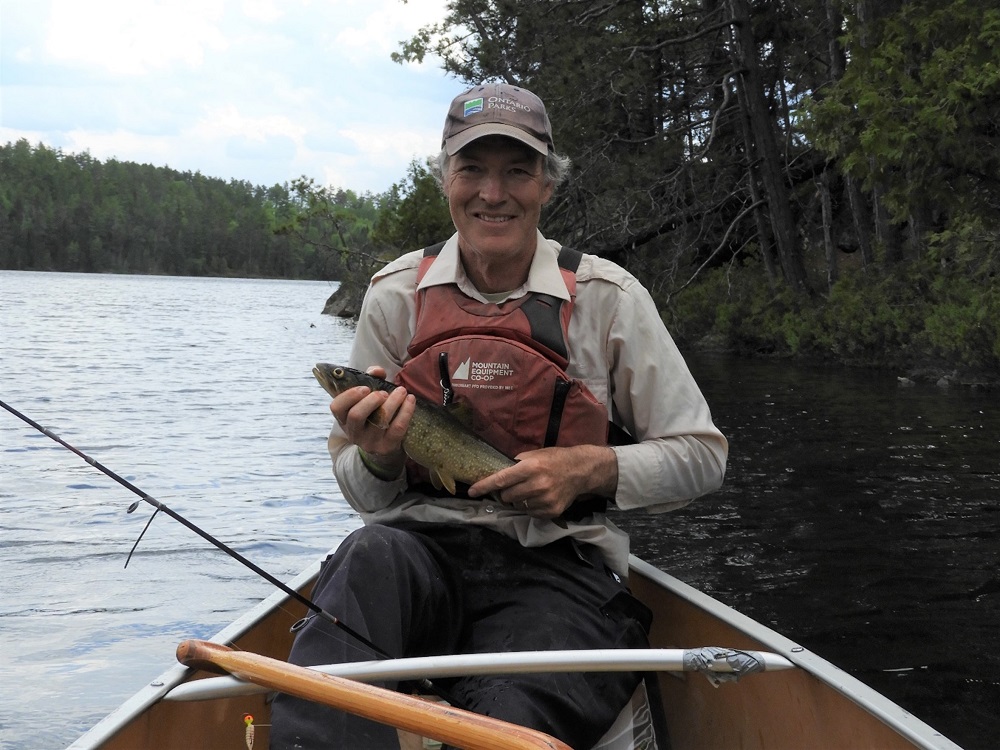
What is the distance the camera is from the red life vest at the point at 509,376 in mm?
3070

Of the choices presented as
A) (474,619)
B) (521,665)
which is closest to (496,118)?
(474,619)

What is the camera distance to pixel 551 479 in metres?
2.92

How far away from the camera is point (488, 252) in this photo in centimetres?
321

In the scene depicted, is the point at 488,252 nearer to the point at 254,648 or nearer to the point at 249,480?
the point at 254,648

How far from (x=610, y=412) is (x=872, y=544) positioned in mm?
5131

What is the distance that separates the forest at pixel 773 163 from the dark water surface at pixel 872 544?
324cm

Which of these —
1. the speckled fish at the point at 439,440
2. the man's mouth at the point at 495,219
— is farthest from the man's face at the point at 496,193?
the speckled fish at the point at 439,440

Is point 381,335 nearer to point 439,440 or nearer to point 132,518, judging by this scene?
point 439,440

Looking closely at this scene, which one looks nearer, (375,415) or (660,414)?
(375,415)

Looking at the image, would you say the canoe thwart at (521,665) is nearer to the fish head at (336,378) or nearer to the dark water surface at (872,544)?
the fish head at (336,378)

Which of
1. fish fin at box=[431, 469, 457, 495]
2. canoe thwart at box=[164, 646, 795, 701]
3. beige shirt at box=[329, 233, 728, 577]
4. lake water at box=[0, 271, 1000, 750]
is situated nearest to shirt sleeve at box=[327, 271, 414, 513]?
beige shirt at box=[329, 233, 728, 577]

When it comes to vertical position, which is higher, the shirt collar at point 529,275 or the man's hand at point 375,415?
the shirt collar at point 529,275

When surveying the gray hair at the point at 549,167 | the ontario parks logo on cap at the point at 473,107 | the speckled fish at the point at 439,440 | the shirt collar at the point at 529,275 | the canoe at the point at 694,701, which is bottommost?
the canoe at the point at 694,701

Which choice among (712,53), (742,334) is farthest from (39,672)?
(712,53)
